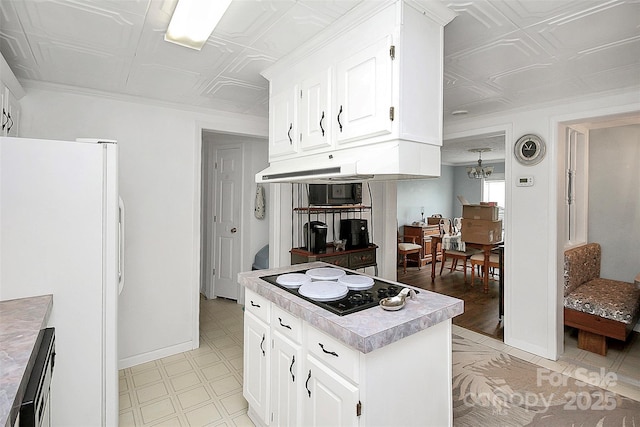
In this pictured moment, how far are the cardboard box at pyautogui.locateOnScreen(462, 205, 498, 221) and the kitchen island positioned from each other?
364cm

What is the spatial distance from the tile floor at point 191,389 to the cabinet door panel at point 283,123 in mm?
1800

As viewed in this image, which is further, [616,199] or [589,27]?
[616,199]

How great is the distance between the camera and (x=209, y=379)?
8.39 feet

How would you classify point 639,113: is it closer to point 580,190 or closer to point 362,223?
point 580,190

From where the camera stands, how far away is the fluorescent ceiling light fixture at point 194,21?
1.44 m

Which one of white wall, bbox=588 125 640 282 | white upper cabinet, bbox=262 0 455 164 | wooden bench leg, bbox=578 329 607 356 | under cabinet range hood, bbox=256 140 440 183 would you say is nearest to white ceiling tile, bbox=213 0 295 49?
white upper cabinet, bbox=262 0 455 164

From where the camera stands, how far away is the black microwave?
11.8 ft

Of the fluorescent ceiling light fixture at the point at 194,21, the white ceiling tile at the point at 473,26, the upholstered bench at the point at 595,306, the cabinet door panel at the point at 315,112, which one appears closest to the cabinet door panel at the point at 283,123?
the cabinet door panel at the point at 315,112

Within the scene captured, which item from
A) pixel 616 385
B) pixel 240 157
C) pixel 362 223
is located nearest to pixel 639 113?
pixel 616 385

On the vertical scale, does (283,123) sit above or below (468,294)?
above

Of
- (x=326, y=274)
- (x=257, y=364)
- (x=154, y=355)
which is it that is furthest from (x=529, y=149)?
(x=154, y=355)

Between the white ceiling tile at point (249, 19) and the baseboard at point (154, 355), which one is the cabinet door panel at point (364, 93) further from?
the baseboard at point (154, 355)

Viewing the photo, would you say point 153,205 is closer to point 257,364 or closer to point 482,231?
point 257,364

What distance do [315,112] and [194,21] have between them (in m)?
0.76
